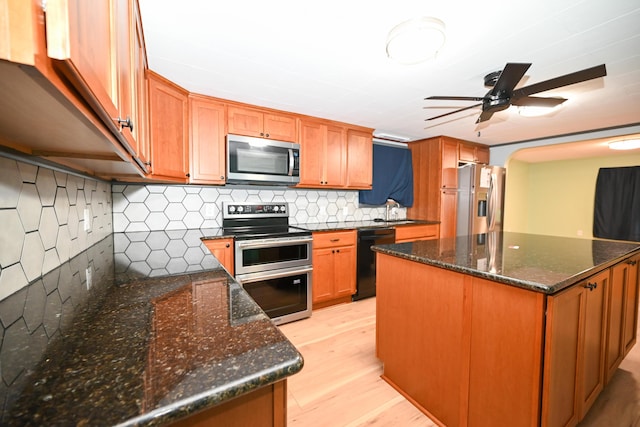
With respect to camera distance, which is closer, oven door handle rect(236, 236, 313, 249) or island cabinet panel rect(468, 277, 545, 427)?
island cabinet panel rect(468, 277, 545, 427)

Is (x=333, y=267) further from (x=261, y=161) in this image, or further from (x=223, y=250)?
(x=261, y=161)

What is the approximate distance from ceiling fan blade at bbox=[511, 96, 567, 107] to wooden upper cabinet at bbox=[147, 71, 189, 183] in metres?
2.68

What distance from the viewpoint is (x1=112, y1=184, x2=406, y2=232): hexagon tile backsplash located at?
97.0 inches

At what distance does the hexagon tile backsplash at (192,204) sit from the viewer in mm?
2465

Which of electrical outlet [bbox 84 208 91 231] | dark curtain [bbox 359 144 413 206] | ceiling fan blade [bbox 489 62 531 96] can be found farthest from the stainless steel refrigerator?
electrical outlet [bbox 84 208 91 231]

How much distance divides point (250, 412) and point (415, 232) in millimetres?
3519

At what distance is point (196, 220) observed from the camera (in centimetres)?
278

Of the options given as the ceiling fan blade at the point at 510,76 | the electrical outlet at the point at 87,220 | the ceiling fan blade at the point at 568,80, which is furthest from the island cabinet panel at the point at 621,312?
the electrical outlet at the point at 87,220

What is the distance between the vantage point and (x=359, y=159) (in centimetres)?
355

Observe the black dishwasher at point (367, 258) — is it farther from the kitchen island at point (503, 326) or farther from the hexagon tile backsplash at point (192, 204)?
the kitchen island at point (503, 326)

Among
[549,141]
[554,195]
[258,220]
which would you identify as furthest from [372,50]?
[554,195]

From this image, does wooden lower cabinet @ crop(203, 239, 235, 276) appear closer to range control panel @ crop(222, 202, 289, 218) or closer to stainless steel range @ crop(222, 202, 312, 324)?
stainless steel range @ crop(222, 202, 312, 324)

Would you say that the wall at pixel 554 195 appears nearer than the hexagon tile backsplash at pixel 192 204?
No

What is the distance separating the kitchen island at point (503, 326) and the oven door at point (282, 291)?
107 cm
